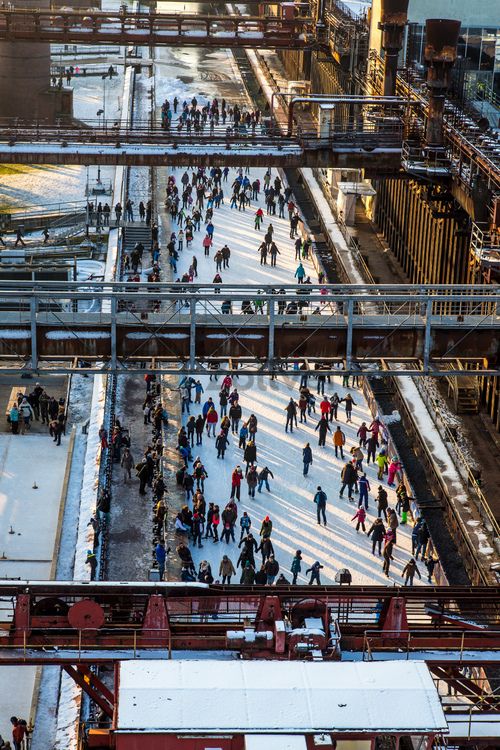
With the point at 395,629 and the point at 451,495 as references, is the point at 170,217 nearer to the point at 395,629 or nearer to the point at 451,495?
the point at 451,495

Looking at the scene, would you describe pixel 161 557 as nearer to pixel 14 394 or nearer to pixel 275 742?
pixel 14 394

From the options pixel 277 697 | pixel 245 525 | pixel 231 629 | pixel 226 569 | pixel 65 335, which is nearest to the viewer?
pixel 277 697

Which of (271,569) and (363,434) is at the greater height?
(363,434)

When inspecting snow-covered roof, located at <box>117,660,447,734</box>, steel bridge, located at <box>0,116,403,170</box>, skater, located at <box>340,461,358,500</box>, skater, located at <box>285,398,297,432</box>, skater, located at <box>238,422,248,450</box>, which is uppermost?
steel bridge, located at <box>0,116,403,170</box>

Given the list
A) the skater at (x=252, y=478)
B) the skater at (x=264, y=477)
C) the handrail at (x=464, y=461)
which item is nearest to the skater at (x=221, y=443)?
the skater at (x=264, y=477)

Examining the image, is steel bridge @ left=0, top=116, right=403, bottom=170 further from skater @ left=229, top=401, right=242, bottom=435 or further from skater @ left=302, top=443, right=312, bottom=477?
skater @ left=302, top=443, right=312, bottom=477

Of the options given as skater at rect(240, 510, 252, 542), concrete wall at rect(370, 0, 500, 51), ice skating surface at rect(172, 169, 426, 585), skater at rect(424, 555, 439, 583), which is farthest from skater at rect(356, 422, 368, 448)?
concrete wall at rect(370, 0, 500, 51)

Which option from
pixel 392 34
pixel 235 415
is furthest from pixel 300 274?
pixel 235 415
